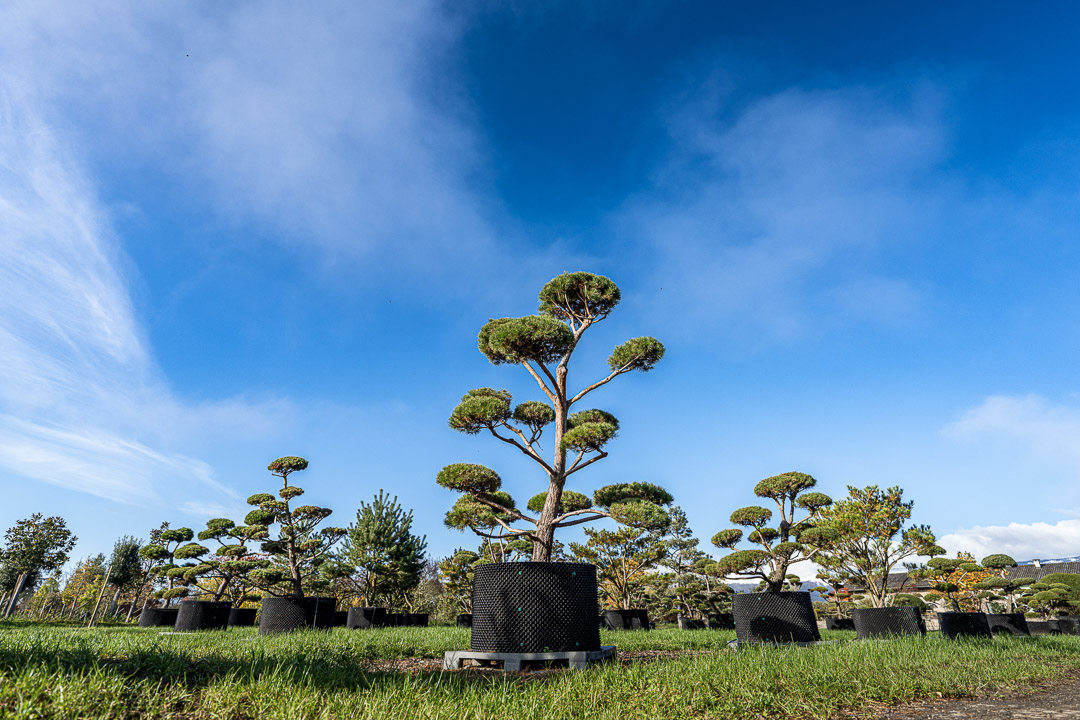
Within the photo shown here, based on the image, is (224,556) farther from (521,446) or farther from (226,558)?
(521,446)

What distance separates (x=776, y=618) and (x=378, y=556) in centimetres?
1303

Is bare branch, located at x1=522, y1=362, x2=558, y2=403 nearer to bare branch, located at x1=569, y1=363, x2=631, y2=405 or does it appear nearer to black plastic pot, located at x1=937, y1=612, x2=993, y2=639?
bare branch, located at x1=569, y1=363, x2=631, y2=405

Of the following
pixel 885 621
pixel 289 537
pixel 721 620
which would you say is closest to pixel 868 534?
pixel 885 621

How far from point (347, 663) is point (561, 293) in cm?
611

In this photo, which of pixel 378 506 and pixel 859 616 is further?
pixel 378 506

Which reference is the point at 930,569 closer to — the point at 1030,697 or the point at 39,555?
the point at 1030,697

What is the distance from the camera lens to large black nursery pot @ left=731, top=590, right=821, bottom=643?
7.29 meters

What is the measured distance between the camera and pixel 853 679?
3764 mm

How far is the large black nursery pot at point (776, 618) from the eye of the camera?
7.29 metres

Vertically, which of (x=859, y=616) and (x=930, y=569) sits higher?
(x=930, y=569)

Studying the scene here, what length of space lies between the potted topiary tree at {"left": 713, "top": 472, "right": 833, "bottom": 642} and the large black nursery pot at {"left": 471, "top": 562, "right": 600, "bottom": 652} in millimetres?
3332

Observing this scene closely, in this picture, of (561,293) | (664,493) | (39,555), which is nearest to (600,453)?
(664,493)

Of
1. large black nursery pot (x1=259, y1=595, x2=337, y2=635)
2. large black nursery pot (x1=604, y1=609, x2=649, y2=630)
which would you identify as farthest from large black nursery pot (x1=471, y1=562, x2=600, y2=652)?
large black nursery pot (x1=604, y1=609, x2=649, y2=630)

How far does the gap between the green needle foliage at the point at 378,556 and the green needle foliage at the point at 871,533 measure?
12321 mm
